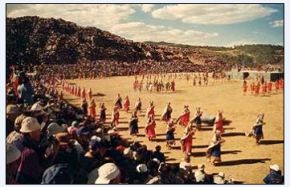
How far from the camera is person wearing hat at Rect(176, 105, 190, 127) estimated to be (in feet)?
29.2

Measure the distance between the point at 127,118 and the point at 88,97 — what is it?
92 centimetres

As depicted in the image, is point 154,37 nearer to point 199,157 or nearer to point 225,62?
point 225,62

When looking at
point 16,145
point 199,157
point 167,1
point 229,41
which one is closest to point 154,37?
point 167,1

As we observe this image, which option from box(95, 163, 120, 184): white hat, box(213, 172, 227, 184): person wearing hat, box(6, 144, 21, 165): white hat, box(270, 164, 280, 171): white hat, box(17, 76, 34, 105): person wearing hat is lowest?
box(213, 172, 227, 184): person wearing hat

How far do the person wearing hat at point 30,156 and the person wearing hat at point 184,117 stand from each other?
4340mm

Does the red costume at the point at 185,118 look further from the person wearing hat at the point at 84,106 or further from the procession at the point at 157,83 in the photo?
the person wearing hat at the point at 84,106

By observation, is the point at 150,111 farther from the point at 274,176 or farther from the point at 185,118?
the point at 274,176

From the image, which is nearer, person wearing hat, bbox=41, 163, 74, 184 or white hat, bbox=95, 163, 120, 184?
person wearing hat, bbox=41, 163, 74, 184

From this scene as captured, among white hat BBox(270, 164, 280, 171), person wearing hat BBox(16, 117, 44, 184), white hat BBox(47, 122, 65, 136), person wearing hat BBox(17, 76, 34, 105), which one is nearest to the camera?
person wearing hat BBox(16, 117, 44, 184)

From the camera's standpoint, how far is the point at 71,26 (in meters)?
8.06

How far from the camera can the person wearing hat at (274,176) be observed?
7.11 meters

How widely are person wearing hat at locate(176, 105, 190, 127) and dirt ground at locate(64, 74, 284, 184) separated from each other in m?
0.10

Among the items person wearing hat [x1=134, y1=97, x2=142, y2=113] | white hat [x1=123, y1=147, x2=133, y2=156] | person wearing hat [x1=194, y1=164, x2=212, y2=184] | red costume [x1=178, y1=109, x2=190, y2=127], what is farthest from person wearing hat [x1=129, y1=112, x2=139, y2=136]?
white hat [x1=123, y1=147, x2=133, y2=156]

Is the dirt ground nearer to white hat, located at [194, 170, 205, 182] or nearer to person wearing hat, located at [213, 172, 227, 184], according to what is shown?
person wearing hat, located at [213, 172, 227, 184]
